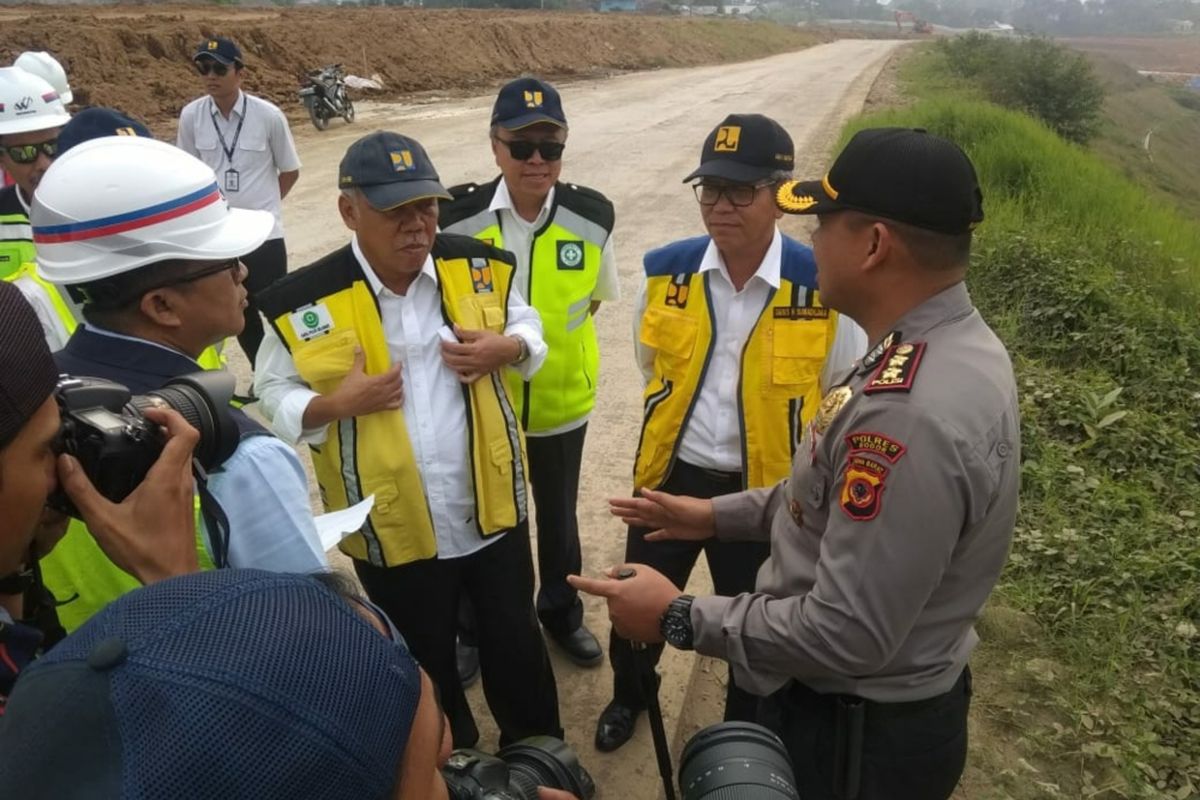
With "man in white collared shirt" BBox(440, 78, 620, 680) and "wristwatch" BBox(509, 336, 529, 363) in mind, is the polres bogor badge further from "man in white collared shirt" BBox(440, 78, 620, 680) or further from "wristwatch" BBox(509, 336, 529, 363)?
"man in white collared shirt" BBox(440, 78, 620, 680)

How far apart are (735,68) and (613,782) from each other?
3210 cm

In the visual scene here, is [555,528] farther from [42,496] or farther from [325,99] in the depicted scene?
[325,99]

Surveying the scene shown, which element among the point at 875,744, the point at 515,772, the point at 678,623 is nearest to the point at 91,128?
the point at 678,623

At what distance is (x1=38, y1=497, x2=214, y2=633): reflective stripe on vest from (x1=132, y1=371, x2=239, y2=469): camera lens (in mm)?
Answer: 123

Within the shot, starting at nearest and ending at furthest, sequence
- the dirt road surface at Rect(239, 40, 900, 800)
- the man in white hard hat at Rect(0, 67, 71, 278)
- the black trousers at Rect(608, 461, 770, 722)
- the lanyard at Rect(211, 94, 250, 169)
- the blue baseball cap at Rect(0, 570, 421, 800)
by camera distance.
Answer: the blue baseball cap at Rect(0, 570, 421, 800), the black trousers at Rect(608, 461, 770, 722), the dirt road surface at Rect(239, 40, 900, 800), the man in white hard hat at Rect(0, 67, 71, 278), the lanyard at Rect(211, 94, 250, 169)

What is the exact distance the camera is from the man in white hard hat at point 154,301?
1.45 meters

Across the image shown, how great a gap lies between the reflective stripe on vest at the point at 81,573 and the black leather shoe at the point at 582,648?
2.10m

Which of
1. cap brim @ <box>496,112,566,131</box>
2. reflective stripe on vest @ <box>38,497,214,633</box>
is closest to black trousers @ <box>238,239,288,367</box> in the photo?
cap brim @ <box>496,112,566,131</box>

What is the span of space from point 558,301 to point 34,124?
2.44 metres

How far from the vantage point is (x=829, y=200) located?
1.70 m

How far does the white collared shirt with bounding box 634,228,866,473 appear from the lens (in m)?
2.59

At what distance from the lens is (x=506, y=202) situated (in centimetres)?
322

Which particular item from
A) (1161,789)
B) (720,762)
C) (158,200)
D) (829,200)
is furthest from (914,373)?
(1161,789)

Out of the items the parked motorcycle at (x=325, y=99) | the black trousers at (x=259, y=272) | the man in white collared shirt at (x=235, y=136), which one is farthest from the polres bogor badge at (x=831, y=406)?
the parked motorcycle at (x=325, y=99)
